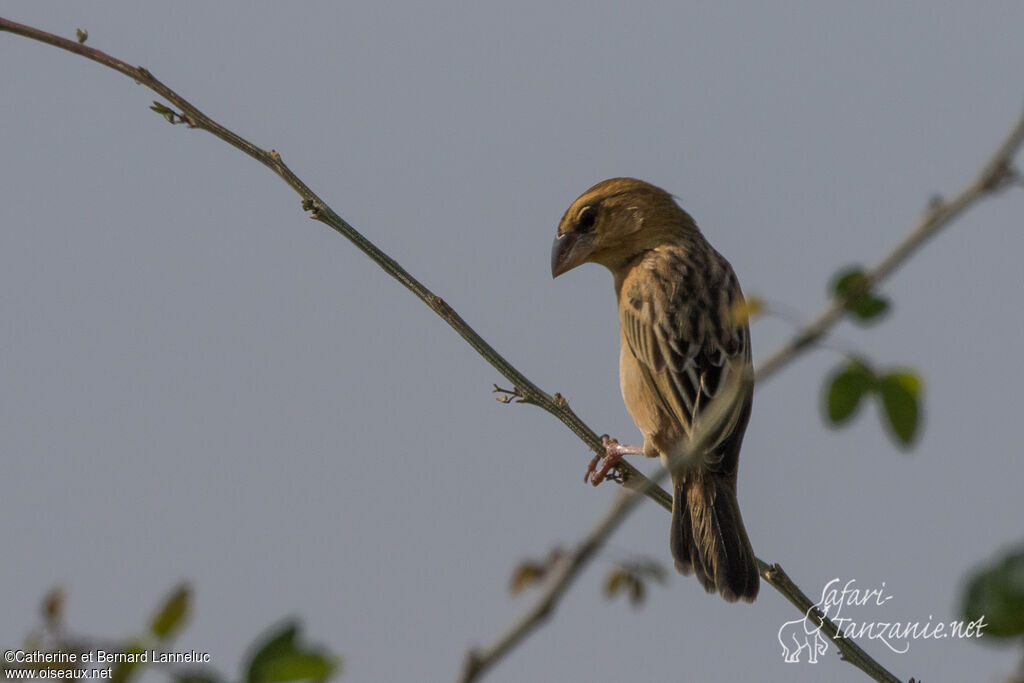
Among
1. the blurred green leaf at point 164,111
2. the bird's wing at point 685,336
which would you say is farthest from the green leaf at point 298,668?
the bird's wing at point 685,336

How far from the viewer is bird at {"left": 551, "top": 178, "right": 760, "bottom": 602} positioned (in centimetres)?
521

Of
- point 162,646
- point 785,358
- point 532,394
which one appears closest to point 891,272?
point 785,358

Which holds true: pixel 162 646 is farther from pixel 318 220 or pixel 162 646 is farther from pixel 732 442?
pixel 732 442

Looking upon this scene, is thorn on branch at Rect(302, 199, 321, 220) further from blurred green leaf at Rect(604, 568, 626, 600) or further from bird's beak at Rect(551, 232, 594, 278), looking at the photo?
bird's beak at Rect(551, 232, 594, 278)

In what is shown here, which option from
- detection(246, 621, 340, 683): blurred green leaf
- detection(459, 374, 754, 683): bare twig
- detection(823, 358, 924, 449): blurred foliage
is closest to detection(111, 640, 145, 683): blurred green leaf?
detection(246, 621, 340, 683): blurred green leaf

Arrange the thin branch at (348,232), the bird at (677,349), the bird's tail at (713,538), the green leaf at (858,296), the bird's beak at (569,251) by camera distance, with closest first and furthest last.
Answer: the green leaf at (858,296)
the thin branch at (348,232)
the bird's tail at (713,538)
the bird at (677,349)
the bird's beak at (569,251)

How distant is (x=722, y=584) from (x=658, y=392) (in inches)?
41.7

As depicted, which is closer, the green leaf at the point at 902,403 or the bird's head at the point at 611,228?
the green leaf at the point at 902,403

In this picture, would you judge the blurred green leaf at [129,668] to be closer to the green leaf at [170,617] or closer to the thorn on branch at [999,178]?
the green leaf at [170,617]

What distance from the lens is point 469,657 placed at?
40.5 inches

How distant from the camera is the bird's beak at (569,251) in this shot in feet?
22.5

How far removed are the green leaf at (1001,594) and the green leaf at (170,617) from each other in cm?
80

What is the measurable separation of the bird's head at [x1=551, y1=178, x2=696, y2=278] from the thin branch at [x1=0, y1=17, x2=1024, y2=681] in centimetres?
186

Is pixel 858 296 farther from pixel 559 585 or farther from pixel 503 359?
pixel 503 359
